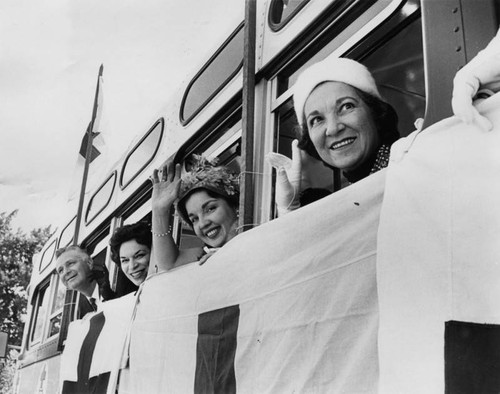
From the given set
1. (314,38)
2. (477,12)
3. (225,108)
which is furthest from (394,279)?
(225,108)

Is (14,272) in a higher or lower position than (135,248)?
higher

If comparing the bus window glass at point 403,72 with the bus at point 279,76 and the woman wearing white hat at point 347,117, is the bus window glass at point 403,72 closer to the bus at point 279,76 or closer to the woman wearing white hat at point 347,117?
the bus at point 279,76

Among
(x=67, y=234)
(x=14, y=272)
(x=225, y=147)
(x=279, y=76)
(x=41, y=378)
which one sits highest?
(x=14, y=272)

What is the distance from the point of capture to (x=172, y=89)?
327 cm

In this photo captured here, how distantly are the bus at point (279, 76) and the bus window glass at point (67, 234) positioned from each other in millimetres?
1751

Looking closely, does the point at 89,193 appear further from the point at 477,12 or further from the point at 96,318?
the point at 477,12

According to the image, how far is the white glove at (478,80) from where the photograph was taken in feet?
3.17

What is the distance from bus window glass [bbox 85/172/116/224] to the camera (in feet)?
13.5

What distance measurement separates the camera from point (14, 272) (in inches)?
537

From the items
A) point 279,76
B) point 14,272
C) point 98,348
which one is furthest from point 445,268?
point 14,272

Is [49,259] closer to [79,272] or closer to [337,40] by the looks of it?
[79,272]

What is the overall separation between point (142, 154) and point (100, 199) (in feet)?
3.17

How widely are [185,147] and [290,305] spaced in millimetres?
1609

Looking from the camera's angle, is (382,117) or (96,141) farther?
(96,141)
